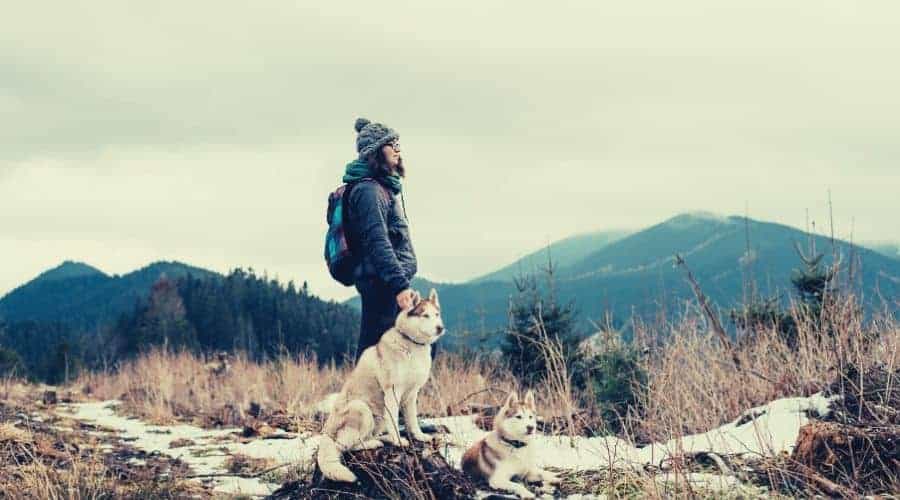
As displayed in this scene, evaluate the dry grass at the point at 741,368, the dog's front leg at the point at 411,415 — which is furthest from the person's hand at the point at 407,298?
the dry grass at the point at 741,368

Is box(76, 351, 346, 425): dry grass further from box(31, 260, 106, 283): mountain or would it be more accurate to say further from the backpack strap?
box(31, 260, 106, 283): mountain

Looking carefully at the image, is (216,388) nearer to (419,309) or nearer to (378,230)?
(378,230)

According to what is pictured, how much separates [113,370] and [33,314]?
13553 centimetres

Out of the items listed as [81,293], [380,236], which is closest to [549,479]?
[380,236]

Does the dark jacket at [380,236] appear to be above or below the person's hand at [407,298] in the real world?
above

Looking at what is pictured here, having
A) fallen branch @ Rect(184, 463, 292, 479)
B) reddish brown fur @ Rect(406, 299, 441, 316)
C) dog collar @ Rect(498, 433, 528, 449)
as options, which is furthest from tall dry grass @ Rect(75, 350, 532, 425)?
reddish brown fur @ Rect(406, 299, 441, 316)

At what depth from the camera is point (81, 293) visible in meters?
140

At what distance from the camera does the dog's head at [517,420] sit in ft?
17.3

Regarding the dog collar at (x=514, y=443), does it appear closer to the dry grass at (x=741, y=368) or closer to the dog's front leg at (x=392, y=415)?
the dog's front leg at (x=392, y=415)

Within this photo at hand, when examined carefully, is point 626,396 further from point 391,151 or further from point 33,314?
point 33,314

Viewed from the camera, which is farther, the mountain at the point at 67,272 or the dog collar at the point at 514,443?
the mountain at the point at 67,272

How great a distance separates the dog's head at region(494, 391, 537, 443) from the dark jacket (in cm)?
107

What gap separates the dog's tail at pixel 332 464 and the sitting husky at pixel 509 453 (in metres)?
0.82

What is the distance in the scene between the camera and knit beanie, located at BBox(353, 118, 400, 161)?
5484mm
